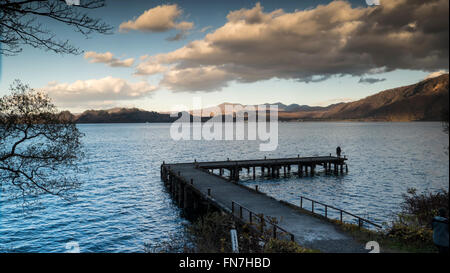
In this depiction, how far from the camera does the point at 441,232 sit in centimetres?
724

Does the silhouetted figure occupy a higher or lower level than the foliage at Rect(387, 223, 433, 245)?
higher

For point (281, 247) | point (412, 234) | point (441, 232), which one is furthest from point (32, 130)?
point (412, 234)

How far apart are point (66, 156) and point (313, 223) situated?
1477cm

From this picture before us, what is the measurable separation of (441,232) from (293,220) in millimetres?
11602

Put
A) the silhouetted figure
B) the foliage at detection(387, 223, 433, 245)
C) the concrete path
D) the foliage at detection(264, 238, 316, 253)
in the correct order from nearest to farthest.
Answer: the silhouetted figure
the foliage at detection(264, 238, 316, 253)
the foliage at detection(387, 223, 433, 245)
the concrete path

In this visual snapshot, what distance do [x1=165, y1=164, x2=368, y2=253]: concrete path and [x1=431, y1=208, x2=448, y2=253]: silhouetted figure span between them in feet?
21.7

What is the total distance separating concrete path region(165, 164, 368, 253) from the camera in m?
14.3

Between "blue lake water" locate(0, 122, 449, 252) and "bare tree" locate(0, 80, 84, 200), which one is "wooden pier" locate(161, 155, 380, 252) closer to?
"blue lake water" locate(0, 122, 449, 252)

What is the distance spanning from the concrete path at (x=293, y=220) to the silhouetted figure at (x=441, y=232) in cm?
661

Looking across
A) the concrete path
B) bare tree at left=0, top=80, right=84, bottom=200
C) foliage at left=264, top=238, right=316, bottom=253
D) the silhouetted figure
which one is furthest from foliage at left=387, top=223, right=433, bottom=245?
bare tree at left=0, top=80, right=84, bottom=200

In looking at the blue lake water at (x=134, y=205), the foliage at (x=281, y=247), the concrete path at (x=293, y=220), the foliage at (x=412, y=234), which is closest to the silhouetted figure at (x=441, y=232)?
the foliage at (x=281, y=247)
